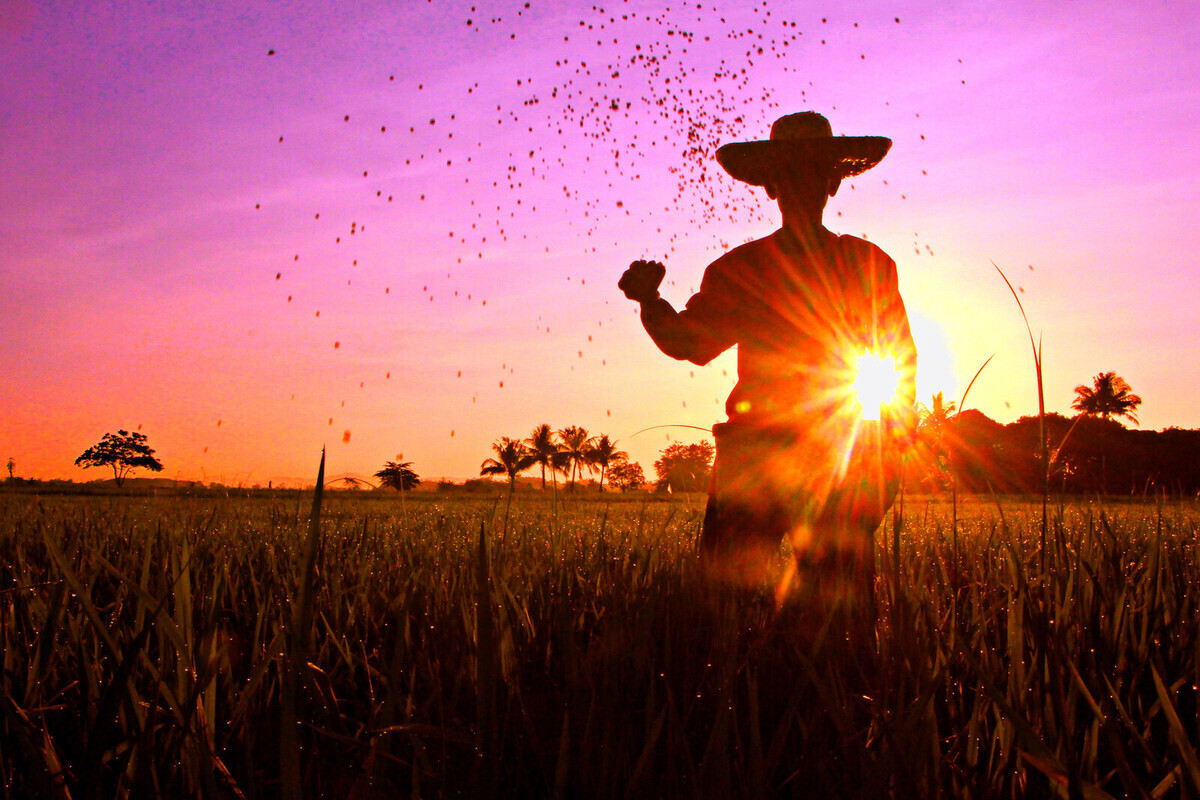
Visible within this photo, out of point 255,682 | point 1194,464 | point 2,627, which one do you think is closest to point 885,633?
point 255,682

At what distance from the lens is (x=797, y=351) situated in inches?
115

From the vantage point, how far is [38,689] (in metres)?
1.45

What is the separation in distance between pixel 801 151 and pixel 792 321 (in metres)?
0.77

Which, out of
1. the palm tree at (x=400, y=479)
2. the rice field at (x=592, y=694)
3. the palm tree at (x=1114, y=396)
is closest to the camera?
the rice field at (x=592, y=694)

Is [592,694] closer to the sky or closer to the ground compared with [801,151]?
closer to the ground

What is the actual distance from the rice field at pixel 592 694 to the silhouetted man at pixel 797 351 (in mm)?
334

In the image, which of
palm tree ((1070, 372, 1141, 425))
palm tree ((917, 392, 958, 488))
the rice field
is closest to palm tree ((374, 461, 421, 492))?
the rice field

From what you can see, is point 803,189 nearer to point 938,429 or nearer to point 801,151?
point 801,151

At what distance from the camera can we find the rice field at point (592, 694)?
3.40 feet

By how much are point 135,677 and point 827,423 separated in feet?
7.70

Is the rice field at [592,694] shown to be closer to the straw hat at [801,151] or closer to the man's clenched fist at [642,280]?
the man's clenched fist at [642,280]

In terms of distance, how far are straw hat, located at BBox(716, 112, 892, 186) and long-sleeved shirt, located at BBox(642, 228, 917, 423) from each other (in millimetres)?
308

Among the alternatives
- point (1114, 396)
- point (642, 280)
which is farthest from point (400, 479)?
point (1114, 396)

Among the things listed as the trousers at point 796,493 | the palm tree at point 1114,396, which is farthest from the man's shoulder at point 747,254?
the palm tree at point 1114,396
